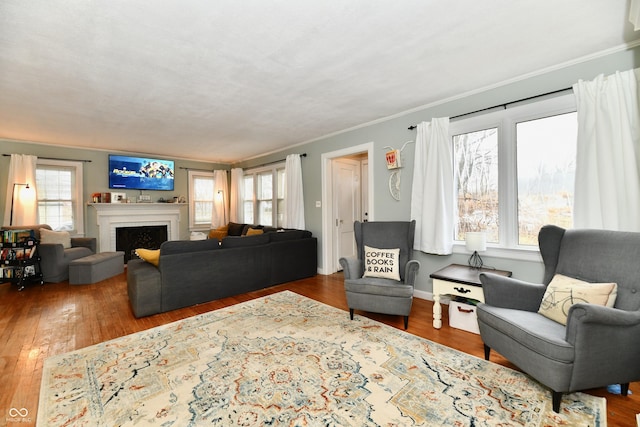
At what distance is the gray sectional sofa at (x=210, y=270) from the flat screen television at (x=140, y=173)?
3.19 metres

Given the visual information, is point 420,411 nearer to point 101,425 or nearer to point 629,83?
point 101,425

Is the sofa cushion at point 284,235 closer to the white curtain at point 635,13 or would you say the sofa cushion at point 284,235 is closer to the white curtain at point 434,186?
the white curtain at point 434,186

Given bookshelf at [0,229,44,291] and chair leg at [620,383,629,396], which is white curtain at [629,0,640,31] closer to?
chair leg at [620,383,629,396]

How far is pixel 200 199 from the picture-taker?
277 inches

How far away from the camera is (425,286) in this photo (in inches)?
141

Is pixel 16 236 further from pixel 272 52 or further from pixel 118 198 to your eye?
pixel 272 52

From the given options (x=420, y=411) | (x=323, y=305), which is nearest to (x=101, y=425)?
(x=420, y=411)

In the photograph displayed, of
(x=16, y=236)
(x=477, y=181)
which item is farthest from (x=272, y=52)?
(x=16, y=236)

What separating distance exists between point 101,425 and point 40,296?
11.5 feet

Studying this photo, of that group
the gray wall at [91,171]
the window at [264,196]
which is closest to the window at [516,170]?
the window at [264,196]

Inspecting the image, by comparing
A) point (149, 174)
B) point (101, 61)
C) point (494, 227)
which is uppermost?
point (101, 61)

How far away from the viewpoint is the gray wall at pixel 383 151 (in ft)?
8.37

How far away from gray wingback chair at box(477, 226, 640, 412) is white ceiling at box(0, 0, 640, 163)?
154cm

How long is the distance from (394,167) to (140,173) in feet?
17.7
